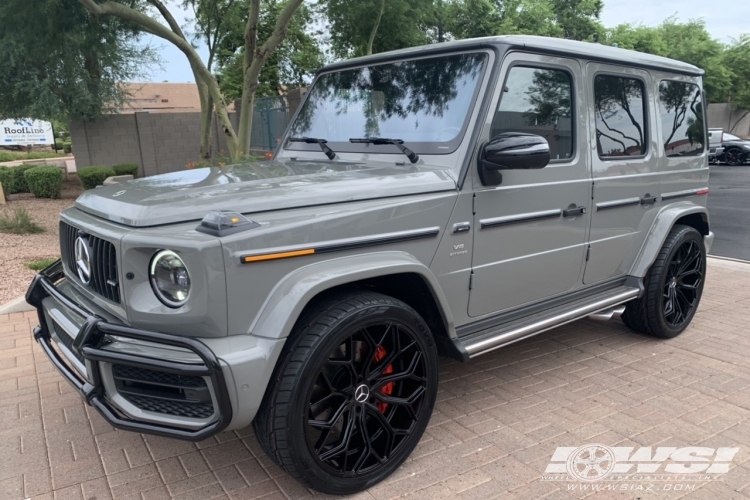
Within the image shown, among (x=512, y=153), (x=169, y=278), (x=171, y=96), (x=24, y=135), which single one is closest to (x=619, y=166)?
(x=512, y=153)

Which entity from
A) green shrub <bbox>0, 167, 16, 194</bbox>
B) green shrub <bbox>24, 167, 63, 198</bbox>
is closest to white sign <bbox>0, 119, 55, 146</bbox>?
green shrub <bbox>0, 167, 16, 194</bbox>

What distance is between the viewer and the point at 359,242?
253 centimetres

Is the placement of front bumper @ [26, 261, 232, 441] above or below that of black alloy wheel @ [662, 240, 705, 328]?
above

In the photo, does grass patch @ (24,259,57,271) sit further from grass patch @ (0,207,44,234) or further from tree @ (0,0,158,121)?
tree @ (0,0,158,121)

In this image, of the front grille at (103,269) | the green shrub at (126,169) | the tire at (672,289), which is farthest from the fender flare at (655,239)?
the green shrub at (126,169)

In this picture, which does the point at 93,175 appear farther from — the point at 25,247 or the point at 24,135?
the point at 24,135

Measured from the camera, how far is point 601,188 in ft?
12.1

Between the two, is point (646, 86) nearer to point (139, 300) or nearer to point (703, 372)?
point (703, 372)

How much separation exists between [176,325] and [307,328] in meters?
0.52

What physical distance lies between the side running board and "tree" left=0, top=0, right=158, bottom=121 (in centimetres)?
963

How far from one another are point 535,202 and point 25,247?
711cm

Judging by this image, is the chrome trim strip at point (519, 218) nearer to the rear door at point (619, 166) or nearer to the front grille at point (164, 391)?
the rear door at point (619, 166)

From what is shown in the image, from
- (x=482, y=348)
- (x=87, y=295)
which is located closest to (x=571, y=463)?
(x=482, y=348)

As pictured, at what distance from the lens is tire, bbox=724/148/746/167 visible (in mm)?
19562
